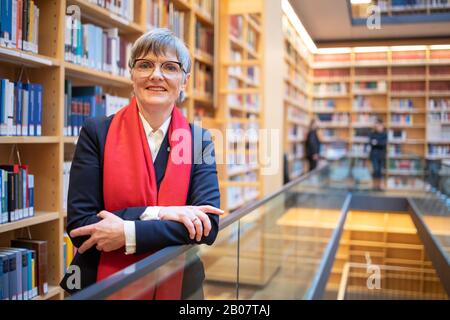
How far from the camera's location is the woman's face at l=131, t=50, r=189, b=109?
141cm

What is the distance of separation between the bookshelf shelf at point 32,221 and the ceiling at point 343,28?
176 cm

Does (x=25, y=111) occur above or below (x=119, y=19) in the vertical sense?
below

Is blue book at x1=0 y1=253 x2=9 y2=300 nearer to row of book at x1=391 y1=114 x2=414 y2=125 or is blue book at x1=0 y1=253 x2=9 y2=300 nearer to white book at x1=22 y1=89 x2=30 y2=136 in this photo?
white book at x1=22 y1=89 x2=30 y2=136

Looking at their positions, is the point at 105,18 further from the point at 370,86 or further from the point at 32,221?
the point at 370,86

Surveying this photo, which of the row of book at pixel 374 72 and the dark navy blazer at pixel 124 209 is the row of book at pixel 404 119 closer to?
the row of book at pixel 374 72

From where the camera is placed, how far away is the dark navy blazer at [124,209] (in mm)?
1290

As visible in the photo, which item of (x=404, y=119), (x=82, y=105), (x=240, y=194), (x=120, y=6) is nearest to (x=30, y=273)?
(x=82, y=105)

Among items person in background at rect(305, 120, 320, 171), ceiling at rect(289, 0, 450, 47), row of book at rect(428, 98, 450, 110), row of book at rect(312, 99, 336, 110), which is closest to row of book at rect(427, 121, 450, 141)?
row of book at rect(428, 98, 450, 110)

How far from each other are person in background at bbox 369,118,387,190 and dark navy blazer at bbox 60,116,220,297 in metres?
4.73

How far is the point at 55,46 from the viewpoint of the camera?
244 centimetres

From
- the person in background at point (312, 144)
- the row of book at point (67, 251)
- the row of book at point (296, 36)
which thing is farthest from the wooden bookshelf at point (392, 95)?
the row of book at point (67, 251)

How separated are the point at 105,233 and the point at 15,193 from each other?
48.4 inches

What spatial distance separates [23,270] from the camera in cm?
229

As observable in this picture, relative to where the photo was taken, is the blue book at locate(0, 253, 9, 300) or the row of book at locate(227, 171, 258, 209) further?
the row of book at locate(227, 171, 258, 209)
